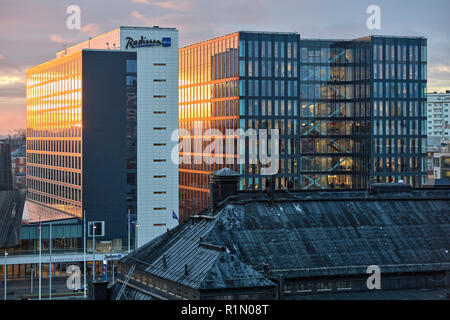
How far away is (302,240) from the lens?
60844mm

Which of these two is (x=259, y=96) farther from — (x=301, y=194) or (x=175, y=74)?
(x=301, y=194)

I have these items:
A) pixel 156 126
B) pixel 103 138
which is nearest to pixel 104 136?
pixel 103 138

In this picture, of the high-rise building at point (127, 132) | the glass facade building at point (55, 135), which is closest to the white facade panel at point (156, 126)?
the high-rise building at point (127, 132)

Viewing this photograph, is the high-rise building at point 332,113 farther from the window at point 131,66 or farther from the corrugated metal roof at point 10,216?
the corrugated metal roof at point 10,216

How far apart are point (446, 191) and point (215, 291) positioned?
1260 inches

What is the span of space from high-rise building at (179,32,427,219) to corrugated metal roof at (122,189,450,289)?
4320 inches

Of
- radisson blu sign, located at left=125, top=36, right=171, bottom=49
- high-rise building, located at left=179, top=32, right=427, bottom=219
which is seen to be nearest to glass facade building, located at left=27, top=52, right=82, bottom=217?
radisson blu sign, located at left=125, top=36, right=171, bottom=49

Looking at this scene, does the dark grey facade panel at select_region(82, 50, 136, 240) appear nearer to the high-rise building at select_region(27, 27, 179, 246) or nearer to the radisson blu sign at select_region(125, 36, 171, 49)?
the high-rise building at select_region(27, 27, 179, 246)

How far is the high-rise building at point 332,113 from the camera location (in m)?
179

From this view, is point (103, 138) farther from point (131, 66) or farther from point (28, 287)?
point (28, 287)

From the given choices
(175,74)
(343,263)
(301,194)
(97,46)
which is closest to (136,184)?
(175,74)

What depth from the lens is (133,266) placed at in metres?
64.7

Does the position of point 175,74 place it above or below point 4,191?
above

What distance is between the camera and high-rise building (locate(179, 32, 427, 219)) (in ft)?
589
